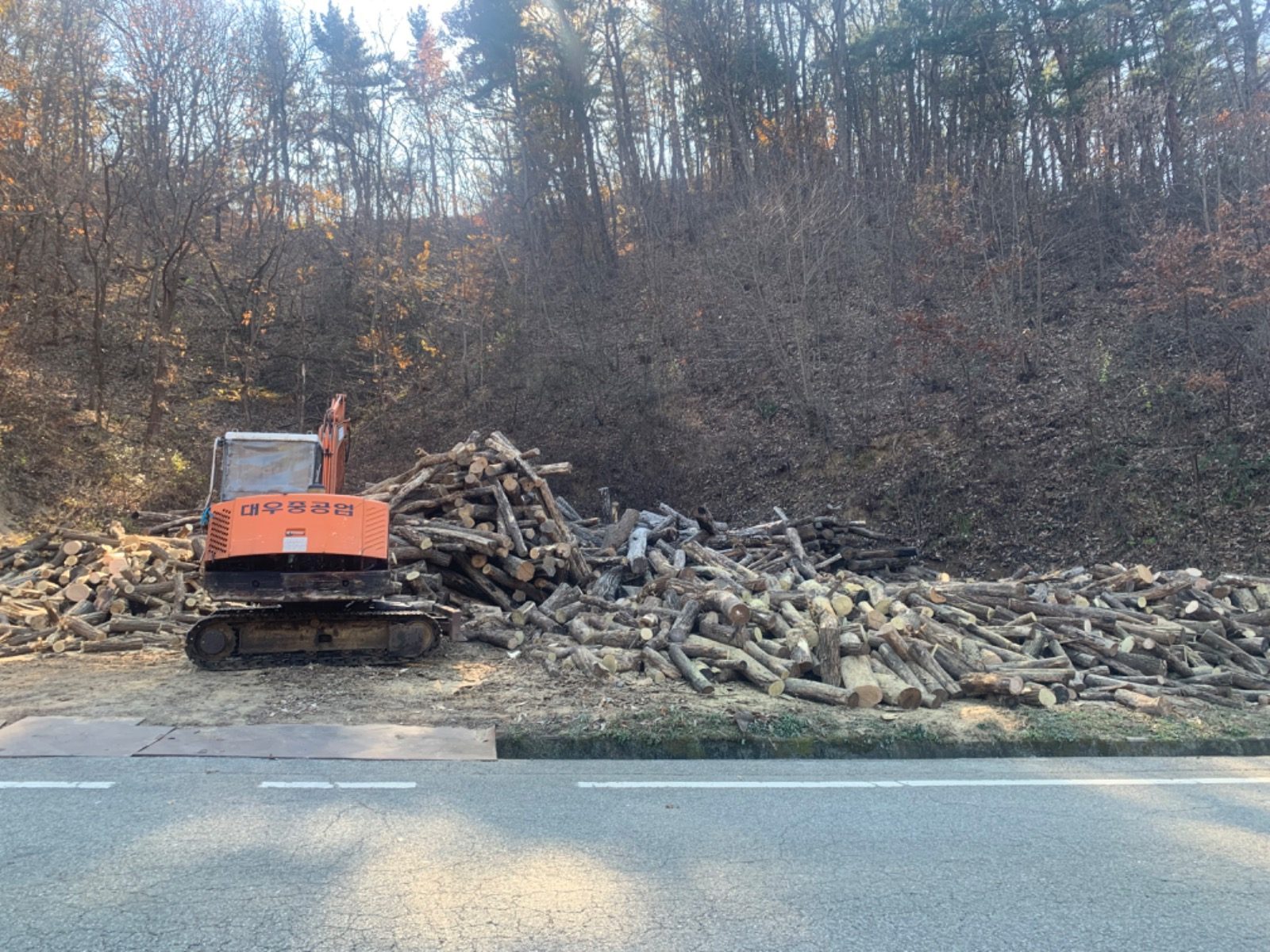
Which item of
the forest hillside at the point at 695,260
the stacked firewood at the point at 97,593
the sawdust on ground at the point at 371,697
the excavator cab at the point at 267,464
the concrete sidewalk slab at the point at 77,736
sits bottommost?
the sawdust on ground at the point at 371,697

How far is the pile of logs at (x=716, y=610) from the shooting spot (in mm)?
9531

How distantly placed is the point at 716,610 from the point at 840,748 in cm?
340

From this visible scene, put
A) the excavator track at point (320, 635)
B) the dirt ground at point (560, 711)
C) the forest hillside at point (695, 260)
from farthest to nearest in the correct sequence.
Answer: the forest hillside at point (695, 260), the excavator track at point (320, 635), the dirt ground at point (560, 711)

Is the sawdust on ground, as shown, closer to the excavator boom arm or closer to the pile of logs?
the pile of logs

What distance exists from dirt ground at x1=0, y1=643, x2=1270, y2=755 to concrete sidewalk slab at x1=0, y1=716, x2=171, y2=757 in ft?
0.78

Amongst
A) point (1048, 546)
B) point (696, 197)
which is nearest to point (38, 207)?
point (696, 197)

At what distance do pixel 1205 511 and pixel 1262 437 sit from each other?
88.3 inches

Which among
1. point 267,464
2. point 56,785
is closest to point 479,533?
point 267,464

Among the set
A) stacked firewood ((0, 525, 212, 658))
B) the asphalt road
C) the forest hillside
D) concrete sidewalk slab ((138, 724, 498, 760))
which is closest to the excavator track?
stacked firewood ((0, 525, 212, 658))

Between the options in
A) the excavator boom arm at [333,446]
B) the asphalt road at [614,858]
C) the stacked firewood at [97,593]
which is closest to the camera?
the asphalt road at [614,858]

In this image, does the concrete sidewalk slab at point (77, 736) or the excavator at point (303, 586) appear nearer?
the concrete sidewalk slab at point (77, 736)

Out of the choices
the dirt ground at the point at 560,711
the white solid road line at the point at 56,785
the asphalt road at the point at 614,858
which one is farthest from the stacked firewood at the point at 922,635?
the white solid road line at the point at 56,785

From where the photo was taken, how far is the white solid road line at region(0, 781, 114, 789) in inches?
238

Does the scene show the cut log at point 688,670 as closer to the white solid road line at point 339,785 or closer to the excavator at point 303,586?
the excavator at point 303,586
